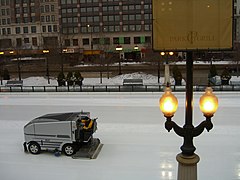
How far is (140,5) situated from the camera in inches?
2724

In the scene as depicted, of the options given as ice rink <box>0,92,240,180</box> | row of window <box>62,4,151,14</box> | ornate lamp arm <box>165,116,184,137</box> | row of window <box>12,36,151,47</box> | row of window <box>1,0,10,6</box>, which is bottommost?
ice rink <box>0,92,240,180</box>

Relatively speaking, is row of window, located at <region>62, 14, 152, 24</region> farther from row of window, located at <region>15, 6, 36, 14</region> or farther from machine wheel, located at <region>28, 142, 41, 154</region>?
machine wheel, located at <region>28, 142, 41, 154</region>

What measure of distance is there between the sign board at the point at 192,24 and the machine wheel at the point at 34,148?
8.33m

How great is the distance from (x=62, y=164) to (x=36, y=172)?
1.01 m

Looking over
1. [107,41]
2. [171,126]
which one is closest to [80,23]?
[107,41]

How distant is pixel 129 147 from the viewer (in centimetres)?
1257

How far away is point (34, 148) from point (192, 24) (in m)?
8.99

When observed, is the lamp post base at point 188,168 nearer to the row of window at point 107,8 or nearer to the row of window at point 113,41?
the row of window at point 113,41

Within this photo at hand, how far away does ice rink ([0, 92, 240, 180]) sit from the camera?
1015cm

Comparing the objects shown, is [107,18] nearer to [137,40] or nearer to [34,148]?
[137,40]

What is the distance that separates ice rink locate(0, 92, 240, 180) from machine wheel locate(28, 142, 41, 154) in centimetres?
21

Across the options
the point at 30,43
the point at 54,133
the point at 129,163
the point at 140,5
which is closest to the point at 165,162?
the point at 129,163

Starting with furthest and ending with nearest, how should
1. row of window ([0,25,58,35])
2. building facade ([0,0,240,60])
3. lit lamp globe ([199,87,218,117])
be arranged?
row of window ([0,25,58,35]), building facade ([0,0,240,60]), lit lamp globe ([199,87,218,117])

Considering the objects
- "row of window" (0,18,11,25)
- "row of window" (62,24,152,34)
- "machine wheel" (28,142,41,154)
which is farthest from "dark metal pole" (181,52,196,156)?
"row of window" (0,18,11,25)
